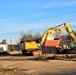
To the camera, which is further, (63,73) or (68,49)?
(68,49)

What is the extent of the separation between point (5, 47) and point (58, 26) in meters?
51.5

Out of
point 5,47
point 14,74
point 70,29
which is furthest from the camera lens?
point 5,47

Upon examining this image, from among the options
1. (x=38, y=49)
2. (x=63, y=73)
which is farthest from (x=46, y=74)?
(x=38, y=49)

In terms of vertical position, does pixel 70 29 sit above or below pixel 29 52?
above

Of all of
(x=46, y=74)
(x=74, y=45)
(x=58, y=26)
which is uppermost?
(x=58, y=26)

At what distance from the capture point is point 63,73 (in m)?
22.7

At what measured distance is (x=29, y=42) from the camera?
185ft

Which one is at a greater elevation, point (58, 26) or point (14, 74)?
point (58, 26)

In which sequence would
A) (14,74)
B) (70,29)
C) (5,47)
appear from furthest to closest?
(5,47) → (70,29) → (14,74)

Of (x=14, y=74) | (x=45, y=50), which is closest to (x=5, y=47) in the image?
(x=45, y=50)

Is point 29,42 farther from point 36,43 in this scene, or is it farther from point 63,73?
point 63,73

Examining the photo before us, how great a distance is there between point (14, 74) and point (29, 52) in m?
34.6

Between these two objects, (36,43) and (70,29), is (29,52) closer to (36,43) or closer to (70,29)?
(36,43)

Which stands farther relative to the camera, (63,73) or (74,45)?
(74,45)
